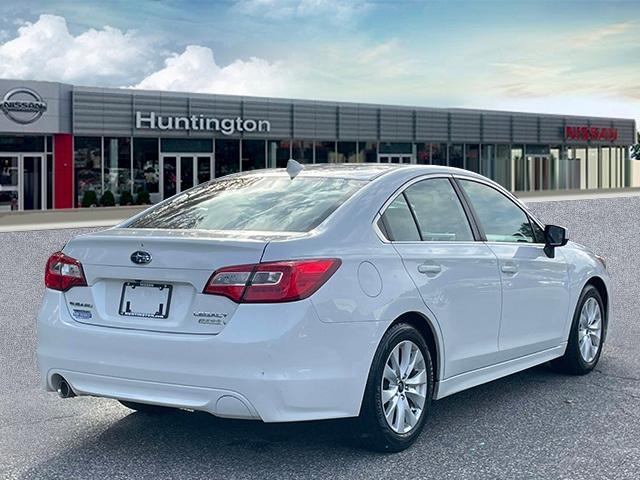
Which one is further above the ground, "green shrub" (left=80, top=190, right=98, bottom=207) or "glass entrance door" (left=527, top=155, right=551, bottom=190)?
"glass entrance door" (left=527, top=155, right=551, bottom=190)

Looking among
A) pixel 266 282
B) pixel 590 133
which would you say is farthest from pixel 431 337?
pixel 590 133

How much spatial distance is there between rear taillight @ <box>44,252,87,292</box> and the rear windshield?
50cm

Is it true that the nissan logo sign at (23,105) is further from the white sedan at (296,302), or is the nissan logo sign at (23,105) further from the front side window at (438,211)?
the front side window at (438,211)

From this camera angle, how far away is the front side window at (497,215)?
228 inches

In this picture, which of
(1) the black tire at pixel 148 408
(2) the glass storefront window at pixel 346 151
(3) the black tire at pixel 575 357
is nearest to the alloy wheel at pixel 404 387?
(1) the black tire at pixel 148 408

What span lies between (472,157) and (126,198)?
24136 millimetres

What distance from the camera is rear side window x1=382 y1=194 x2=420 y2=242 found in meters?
4.91

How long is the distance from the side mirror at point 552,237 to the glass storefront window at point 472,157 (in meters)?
49.0

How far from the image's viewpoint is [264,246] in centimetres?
431

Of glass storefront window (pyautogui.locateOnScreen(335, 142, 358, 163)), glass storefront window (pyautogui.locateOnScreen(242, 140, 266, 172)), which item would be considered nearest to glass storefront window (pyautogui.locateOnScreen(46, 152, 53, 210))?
glass storefront window (pyautogui.locateOnScreen(242, 140, 266, 172))

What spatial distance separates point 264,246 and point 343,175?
120cm

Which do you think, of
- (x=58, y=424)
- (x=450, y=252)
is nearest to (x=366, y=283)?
(x=450, y=252)

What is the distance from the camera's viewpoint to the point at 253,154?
4509 cm

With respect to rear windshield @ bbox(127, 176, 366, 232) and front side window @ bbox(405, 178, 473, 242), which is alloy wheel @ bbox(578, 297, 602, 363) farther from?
rear windshield @ bbox(127, 176, 366, 232)
